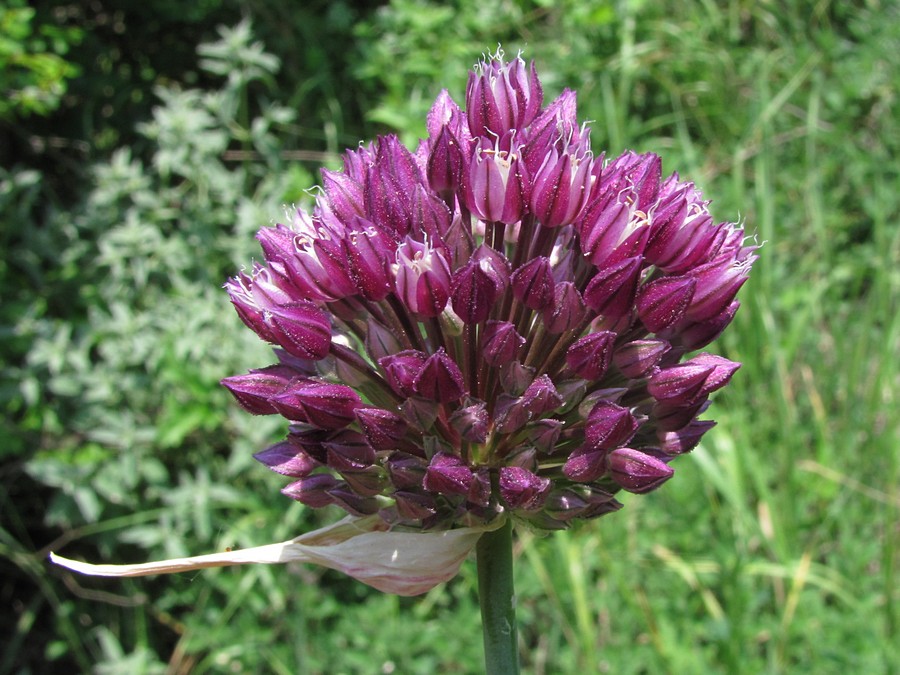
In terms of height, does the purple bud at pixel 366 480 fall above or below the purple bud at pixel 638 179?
below

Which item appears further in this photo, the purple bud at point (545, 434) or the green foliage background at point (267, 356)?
the green foliage background at point (267, 356)

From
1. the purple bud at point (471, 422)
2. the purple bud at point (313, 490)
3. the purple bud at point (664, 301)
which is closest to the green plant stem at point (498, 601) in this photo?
the purple bud at point (471, 422)

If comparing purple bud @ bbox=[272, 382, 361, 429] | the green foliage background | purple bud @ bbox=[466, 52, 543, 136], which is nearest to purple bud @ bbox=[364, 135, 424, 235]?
purple bud @ bbox=[466, 52, 543, 136]

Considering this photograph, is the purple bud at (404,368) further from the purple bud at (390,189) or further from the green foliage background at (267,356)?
the green foliage background at (267,356)

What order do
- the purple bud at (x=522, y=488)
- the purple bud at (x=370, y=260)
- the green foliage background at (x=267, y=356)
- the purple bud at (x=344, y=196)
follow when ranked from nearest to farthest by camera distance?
the purple bud at (x=522, y=488), the purple bud at (x=370, y=260), the purple bud at (x=344, y=196), the green foliage background at (x=267, y=356)

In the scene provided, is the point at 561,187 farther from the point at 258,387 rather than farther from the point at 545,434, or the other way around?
the point at 258,387

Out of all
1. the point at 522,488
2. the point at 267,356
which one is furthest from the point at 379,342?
the point at 267,356

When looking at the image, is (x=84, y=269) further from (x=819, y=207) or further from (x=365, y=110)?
(x=819, y=207)

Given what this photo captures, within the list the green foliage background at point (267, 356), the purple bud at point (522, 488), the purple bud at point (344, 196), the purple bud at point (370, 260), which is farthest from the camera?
the green foliage background at point (267, 356)
